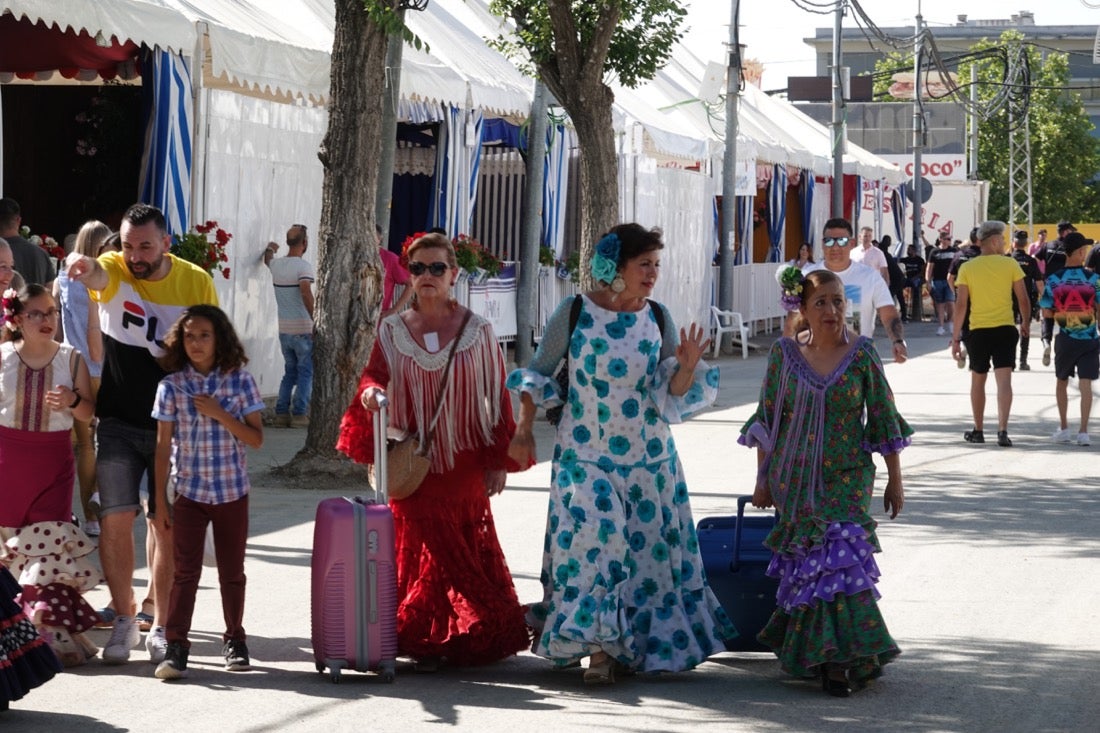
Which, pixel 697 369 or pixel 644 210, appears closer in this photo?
pixel 697 369

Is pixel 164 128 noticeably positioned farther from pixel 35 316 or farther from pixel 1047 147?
pixel 1047 147

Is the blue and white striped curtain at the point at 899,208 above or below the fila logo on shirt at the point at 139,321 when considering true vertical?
A: above

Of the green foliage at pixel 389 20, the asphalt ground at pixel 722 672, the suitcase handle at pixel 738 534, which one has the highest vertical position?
the green foliage at pixel 389 20

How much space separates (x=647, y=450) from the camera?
22.9 ft

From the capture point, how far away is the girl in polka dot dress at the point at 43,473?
7.23 meters

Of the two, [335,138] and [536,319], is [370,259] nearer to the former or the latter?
[335,138]

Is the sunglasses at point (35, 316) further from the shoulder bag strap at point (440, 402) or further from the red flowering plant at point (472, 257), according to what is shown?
the red flowering plant at point (472, 257)

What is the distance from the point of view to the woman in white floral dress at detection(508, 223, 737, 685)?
6.85 meters

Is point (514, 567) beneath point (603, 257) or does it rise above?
beneath

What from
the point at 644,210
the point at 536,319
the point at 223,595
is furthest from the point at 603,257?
the point at 644,210

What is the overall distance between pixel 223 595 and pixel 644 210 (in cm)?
1821

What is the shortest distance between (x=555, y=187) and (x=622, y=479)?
51.8ft

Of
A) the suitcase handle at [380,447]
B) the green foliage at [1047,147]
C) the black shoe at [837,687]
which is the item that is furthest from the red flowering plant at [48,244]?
the green foliage at [1047,147]

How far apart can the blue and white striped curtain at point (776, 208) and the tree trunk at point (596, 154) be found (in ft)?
57.4
